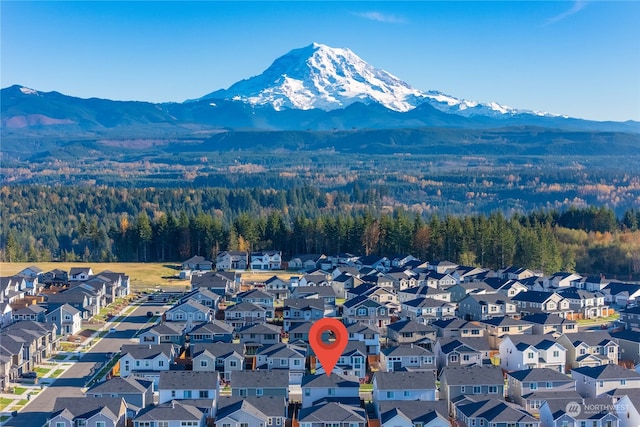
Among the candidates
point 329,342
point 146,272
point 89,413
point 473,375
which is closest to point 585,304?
point 329,342

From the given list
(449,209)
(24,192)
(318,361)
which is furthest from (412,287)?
(449,209)

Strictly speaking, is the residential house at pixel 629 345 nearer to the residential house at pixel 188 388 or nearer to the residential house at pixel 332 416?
the residential house at pixel 332 416

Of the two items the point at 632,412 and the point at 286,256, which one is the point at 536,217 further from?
the point at 632,412

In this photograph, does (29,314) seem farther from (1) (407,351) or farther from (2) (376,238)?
(2) (376,238)

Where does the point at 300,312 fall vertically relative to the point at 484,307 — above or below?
below

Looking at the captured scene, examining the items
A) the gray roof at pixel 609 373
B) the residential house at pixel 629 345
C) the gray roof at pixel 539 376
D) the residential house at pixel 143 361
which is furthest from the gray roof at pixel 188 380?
the residential house at pixel 629 345

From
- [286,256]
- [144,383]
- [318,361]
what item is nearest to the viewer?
[144,383]

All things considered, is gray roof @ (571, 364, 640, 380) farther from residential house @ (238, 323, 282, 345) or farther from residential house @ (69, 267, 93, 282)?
residential house @ (69, 267, 93, 282)
